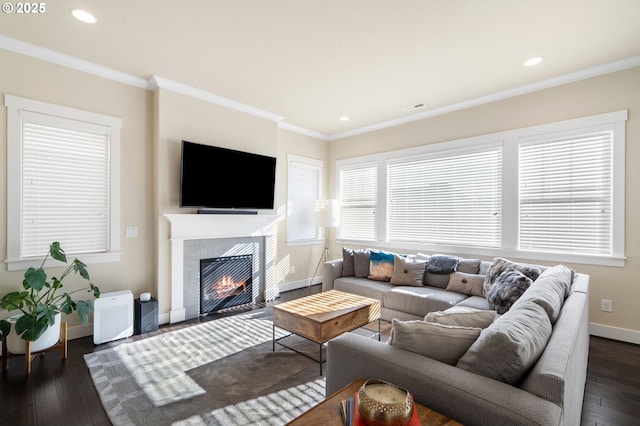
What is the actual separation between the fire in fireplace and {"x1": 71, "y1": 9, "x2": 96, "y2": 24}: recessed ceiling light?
2711 millimetres

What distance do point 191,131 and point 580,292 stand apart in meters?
4.28

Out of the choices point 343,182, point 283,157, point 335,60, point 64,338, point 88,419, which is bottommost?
point 88,419

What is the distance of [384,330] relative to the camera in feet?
11.4

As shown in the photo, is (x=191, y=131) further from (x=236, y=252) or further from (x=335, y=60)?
(x=335, y=60)

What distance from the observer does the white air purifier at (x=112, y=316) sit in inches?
122

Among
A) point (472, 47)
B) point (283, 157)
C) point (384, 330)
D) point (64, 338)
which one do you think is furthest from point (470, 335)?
point (283, 157)

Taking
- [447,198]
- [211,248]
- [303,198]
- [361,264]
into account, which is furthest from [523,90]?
[211,248]

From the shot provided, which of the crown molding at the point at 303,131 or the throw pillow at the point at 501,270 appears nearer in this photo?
the throw pillow at the point at 501,270

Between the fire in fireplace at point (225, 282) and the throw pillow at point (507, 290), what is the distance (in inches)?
124

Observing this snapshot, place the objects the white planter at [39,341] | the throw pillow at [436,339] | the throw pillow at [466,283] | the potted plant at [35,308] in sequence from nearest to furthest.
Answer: the throw pillow at [436,339] < the potted plant at [35,308] < the white planter at [39,341] < the throw pillow at [466,283]

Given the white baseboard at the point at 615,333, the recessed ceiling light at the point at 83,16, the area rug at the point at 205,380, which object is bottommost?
the area rug at the point at 205,380

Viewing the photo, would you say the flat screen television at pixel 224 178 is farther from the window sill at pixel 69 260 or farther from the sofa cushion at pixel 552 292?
the sofa cushion at pixel 552 292

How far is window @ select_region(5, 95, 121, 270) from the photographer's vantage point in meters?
2.94

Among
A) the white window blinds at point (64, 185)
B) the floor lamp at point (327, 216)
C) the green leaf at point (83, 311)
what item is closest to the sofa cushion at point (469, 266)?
the floor lamp at point (327, 216)
